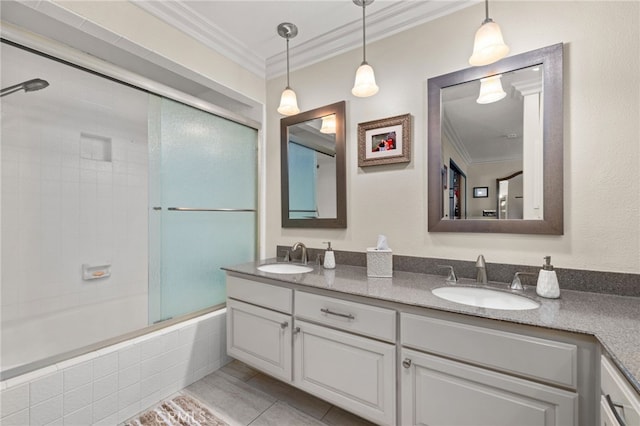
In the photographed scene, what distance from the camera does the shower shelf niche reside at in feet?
6.52

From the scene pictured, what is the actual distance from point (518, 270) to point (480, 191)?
45 cm

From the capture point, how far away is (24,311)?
1771 millimetres

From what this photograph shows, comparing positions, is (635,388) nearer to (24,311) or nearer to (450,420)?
(450,420)

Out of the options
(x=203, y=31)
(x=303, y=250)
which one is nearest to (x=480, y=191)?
(x=303, y=250)

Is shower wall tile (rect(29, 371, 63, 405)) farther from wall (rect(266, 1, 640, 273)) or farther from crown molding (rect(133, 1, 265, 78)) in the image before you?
crown molding (rect(133, 1, 265, 78))

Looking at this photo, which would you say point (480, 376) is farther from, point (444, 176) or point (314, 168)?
point (314, 168)

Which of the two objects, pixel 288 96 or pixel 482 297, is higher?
pixel 288 96

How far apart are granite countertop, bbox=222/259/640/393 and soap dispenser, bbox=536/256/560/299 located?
0.03 metres

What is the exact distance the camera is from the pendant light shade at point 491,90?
4.89ft

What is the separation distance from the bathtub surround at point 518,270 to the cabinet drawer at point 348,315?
56cm

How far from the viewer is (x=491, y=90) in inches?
59.6

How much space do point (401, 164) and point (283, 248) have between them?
118 centimetres

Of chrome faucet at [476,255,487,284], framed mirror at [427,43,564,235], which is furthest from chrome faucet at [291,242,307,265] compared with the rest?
chrome faucet at [476,255,487,284]

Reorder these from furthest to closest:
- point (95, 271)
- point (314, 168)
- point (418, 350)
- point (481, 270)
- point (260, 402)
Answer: point (314, 168) → point (95, 271) → point (260, 402) → point (481, 270) → point (418, 350)
